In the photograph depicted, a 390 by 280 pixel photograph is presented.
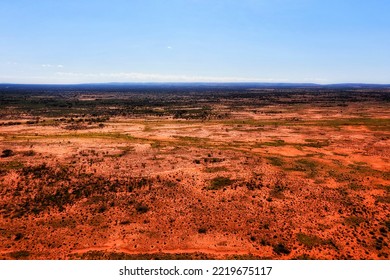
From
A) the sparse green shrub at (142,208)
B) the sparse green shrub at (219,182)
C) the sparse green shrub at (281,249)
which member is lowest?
the sparse green shrub at (281,249)

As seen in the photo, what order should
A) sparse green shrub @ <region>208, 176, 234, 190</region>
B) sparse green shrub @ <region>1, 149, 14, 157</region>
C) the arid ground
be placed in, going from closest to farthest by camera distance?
the arid ground, sparse green shrub @ <region>208, 176, 234, 190</region>, sparse green shrub @ <region>1, 149, 14, 157</region>

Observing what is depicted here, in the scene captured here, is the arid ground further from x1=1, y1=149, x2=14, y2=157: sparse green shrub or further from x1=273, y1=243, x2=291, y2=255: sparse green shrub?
x1=1, y1=149, x2=14, y2=157: sparse green shrub

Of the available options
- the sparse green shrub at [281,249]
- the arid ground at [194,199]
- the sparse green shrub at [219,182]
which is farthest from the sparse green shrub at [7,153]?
the sparse green shrub at [281,249]

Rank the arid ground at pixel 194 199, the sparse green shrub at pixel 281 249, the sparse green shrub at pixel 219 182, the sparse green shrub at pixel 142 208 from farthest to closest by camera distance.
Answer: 1. the sparse green shrub at pixel 219 182
2. the sparse green shrub at pixel 142 208
3. the arid ground at pixel 194 199
4. the sparse green shrub at pixel 281 249

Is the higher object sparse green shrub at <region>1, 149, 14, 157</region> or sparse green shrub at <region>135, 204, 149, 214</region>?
sparse green shrub at <region>1, 149, 14, 157</region>

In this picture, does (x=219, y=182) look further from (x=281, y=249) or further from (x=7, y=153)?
(x=7, y=153)

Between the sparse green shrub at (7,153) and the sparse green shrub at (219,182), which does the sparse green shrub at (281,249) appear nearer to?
the sparse green shrub at (219,182)

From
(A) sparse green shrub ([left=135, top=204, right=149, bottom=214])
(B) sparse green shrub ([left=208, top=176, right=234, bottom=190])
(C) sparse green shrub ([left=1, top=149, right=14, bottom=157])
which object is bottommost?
(A) sparse green shrub ([left=135, top=204, right=149, bottom=214])

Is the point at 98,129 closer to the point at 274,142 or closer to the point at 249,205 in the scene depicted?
the point at 274,142

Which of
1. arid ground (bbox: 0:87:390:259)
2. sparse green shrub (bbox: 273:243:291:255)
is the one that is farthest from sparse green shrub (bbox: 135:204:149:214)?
sparse green shrub (bbox: 273:243:291:255)

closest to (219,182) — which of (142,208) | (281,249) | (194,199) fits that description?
(194,199)

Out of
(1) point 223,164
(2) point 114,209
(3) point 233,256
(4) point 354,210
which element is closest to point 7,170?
(2) point 114,209
